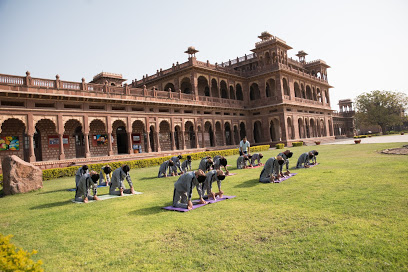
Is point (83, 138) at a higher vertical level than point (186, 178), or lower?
higher

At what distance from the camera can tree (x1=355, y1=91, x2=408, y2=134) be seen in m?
61.5

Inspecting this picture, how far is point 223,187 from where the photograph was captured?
996 cm

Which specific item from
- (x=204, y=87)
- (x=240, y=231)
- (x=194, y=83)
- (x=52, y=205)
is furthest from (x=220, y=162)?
(x=204, y=87)

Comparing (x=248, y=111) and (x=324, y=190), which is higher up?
(x=248, y=111)

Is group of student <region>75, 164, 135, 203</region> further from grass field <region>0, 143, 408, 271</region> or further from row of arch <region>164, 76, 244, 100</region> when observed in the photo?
row of arch <region>164, 76, 244, 100</region>

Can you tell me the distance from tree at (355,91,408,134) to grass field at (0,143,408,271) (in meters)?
63.2

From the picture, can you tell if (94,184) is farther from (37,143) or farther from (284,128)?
(284,128)

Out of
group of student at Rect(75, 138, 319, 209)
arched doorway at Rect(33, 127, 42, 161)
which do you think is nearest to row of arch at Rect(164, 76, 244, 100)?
arched doorway at Rect(33, 127, 42, 161)

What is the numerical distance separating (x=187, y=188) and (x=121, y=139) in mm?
23432

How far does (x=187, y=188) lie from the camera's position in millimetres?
7117

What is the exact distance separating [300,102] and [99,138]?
29.9 m

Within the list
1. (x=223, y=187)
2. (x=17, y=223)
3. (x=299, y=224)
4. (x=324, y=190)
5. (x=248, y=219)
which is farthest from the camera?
(x=223, y=187)

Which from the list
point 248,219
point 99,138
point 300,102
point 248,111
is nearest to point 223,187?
point 248,219

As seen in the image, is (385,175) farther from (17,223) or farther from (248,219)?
(17,223)
